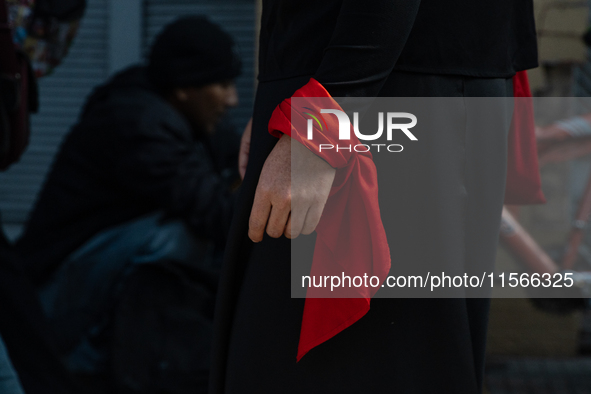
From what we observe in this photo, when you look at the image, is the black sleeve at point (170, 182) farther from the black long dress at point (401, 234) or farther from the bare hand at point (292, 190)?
the bare hand at point (292, 190)

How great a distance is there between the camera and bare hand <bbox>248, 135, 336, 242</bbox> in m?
0.87

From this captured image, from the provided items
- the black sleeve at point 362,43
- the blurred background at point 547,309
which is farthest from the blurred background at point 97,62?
the black sleeve at point 362,43

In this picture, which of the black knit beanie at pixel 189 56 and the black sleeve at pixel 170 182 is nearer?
the black sleeve at pixel 170 182

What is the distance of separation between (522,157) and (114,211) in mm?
1693

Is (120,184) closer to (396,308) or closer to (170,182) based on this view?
(170,182)

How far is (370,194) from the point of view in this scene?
0.90 meters

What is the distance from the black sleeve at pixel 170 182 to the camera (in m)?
2.41

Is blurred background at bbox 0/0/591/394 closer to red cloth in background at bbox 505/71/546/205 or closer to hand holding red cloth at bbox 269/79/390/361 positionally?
red cloth in background at bbox 505/71/546/205

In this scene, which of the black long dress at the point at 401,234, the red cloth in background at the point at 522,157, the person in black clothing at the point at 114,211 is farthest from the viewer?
the person in black clothing at the point at 114,211

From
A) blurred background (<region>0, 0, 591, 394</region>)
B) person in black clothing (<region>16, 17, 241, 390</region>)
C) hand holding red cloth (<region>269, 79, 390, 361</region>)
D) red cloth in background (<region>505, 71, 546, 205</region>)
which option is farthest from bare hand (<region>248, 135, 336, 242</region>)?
blurred background (<region>0, 0, 591, 394</region>)

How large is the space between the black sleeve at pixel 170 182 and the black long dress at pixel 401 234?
1.40m

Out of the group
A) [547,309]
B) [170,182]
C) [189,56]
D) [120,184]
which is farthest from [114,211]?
[547,309]

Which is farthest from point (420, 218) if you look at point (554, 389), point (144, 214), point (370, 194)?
point (554, 389)

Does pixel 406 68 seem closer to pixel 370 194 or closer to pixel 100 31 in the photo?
pixel 370 194
